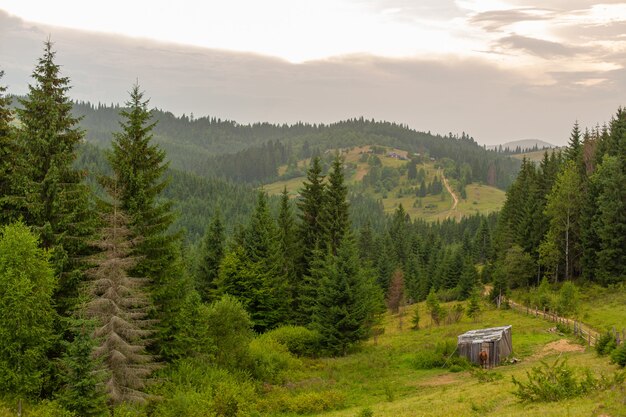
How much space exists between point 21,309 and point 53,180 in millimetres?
6674

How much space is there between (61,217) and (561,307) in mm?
44030

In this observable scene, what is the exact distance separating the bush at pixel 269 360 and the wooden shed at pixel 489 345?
492 inches

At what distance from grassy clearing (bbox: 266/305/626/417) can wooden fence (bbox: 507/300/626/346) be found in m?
1.22

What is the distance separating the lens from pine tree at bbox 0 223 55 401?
74.0 ft

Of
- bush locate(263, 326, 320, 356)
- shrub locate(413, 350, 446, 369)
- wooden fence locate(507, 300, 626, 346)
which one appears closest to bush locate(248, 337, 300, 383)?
bush locate(263, 326, 320, 356)

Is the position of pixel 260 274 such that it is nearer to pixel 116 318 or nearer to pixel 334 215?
pixel 334 215

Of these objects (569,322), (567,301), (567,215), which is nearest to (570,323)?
(569,322)

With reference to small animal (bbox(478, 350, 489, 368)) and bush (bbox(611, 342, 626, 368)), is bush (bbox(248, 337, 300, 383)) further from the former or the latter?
bush (bbox(611, 342, 626, 368))

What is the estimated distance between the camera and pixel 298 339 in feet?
139

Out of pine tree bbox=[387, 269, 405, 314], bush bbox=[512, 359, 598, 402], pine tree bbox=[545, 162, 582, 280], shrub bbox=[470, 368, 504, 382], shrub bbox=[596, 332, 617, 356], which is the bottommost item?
pine tree bbox=[387, 269, 405, 314]

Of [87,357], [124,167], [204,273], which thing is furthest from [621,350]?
[204,273]

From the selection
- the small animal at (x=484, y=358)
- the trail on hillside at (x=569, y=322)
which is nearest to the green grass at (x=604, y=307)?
the trail on hillside at (x=569, y=322)

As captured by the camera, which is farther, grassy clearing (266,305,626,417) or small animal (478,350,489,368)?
small animal (478,350,489,368)

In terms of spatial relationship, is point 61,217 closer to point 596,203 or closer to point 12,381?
point 12,381
